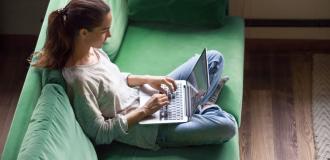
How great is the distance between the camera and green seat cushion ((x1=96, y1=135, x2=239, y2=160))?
191 centimetres

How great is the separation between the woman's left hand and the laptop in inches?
0.6

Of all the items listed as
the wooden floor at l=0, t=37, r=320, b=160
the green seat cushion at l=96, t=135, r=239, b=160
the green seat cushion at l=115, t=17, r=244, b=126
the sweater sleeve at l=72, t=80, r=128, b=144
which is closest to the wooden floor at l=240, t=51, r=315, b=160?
the wooden floor at l=0, t=37, r=320, b=160

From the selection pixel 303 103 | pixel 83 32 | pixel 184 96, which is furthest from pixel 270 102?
pixel 83 32

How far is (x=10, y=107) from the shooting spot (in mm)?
2750

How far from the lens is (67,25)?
179cm

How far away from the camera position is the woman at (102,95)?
1.80 meters

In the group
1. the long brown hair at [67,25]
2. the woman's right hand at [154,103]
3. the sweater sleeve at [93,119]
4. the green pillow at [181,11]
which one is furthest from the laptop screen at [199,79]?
the green pillow at [181,11]

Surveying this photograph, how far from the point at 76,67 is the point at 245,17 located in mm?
1340

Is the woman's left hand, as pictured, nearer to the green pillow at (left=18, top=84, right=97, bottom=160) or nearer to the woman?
the woman

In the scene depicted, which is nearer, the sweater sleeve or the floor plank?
the sweater sleeve

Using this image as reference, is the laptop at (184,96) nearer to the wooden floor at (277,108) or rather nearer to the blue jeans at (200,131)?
the blue jeans at (200,131)

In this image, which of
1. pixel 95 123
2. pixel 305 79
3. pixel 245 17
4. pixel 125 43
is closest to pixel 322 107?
pixel 305 79

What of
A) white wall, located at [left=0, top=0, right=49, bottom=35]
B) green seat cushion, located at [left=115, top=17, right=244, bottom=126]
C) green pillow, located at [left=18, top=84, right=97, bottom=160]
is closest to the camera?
green pillow, located at [left=18, top=84, right=97, bottom=160]

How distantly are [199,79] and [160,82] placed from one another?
0.54 ft
